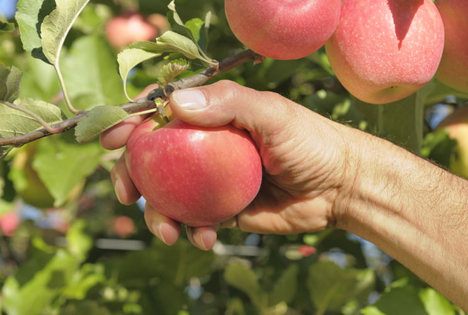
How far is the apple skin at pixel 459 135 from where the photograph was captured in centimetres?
109

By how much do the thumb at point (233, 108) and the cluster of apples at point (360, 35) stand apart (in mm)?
72

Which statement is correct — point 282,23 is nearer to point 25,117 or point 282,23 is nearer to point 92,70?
point 25,117

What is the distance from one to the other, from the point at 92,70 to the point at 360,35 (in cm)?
68

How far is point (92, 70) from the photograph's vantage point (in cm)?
121

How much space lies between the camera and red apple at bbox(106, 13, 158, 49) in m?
1.60

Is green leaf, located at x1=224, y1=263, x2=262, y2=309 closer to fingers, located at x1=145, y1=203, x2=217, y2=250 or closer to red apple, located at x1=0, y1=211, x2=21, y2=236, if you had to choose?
fingers, located at x1=145, y1=203, x2=217, y2=250

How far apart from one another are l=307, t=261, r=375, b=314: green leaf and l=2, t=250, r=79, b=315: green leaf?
2.04 feet

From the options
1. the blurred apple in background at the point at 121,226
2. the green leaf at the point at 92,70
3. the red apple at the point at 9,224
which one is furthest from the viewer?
the blurred apple in background at the point at 121,226

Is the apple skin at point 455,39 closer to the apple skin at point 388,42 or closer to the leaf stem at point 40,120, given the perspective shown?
the apple skin at point 388,42

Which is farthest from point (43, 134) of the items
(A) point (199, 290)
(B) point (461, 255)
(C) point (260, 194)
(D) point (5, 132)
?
(A) point (199, 290)

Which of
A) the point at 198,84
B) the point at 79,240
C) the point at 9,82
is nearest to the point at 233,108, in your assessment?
the point at 198,84

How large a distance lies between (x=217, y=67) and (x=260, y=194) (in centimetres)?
37

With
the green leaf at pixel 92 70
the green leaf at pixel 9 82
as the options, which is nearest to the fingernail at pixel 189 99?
the green leaf at pixel 9 82

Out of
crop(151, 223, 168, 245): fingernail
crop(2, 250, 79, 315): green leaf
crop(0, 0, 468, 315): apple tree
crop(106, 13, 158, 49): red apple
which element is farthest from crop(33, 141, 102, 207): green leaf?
crop(106, 13, 158, 49): red apple
